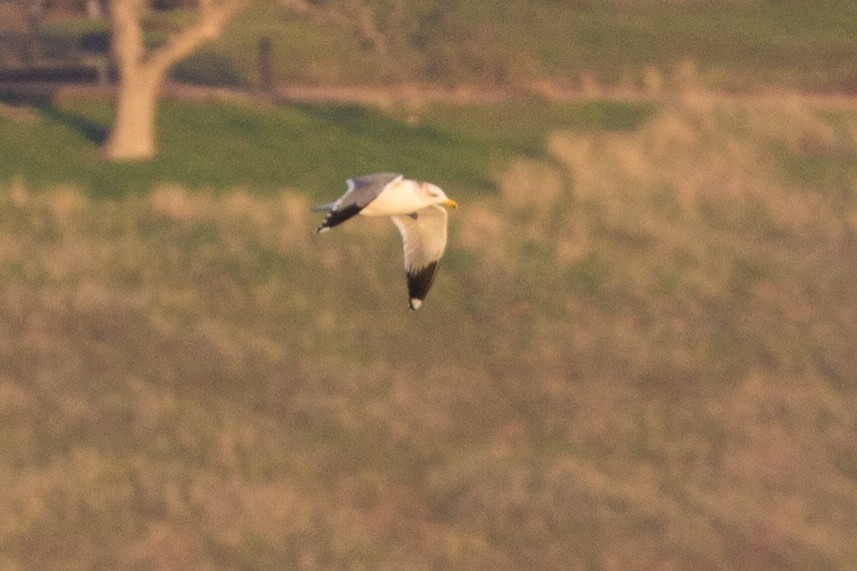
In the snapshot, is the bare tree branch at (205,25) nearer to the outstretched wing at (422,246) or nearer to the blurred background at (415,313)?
the blurred background at (415,313)

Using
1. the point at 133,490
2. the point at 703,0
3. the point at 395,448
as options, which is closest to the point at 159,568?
the point at 133,490

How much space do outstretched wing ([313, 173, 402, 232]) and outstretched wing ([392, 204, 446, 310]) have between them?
1340 mm

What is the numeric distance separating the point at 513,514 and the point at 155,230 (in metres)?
7.55

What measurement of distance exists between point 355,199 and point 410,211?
0.76 m

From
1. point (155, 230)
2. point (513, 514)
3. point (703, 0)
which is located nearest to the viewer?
point (513, 514)

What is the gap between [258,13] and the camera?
37781 millimetres

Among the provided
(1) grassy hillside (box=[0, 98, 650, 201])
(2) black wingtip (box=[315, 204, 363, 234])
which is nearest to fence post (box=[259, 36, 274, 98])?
(1) grassy hillside (box=[0, 98, 650, 201])

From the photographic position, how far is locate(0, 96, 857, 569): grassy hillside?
775 inches

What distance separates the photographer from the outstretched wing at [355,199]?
8.66 metres

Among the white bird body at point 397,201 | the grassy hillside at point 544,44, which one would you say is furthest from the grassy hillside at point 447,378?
the white bird body at point 397,201

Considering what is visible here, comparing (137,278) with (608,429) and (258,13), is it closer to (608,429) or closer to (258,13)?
(608,429)

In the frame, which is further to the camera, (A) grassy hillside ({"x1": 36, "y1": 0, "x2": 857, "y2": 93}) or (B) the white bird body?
(A) grassy hillside ({"x1": 36, "y1": 0, "x2": 857, "y2": 93})

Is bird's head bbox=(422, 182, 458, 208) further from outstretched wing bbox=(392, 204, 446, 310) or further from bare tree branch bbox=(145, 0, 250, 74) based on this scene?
bare tree branch bbox=(145, 0, 250, 74)

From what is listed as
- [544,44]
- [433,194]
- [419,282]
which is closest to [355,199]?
[433,194]
